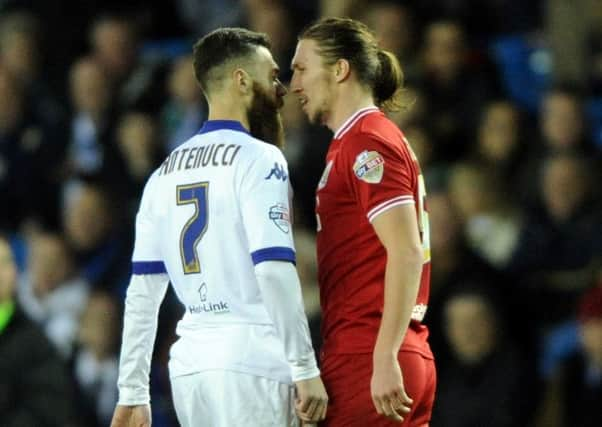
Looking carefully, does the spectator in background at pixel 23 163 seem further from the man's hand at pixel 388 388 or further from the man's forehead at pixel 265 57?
the man's hand at pixel 388 388

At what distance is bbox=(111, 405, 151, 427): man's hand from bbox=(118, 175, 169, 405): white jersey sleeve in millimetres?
20

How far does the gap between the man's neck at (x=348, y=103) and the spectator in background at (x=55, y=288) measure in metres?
4.80

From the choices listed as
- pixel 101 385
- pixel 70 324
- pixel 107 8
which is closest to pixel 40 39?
pixel 107 8

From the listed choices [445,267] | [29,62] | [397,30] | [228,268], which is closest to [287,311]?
[228,268]

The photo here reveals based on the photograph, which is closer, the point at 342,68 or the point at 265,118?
the point at 342,68

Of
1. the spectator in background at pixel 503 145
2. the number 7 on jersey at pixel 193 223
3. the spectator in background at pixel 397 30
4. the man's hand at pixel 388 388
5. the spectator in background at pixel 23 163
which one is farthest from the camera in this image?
the spectator in background at pixel 23 163

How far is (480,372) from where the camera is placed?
7.49 m

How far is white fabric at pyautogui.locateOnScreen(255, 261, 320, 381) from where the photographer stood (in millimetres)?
4625

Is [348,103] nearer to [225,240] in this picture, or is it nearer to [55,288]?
[225,240]

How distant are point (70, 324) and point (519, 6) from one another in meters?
3.31

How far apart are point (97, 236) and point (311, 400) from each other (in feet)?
17.1

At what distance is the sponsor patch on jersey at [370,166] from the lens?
4.68 meters

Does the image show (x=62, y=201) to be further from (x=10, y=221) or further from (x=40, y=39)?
(x=40, y=39)

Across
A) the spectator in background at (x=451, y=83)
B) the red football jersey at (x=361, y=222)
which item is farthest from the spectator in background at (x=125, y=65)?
the red football jersey at (x=361, y=222)
